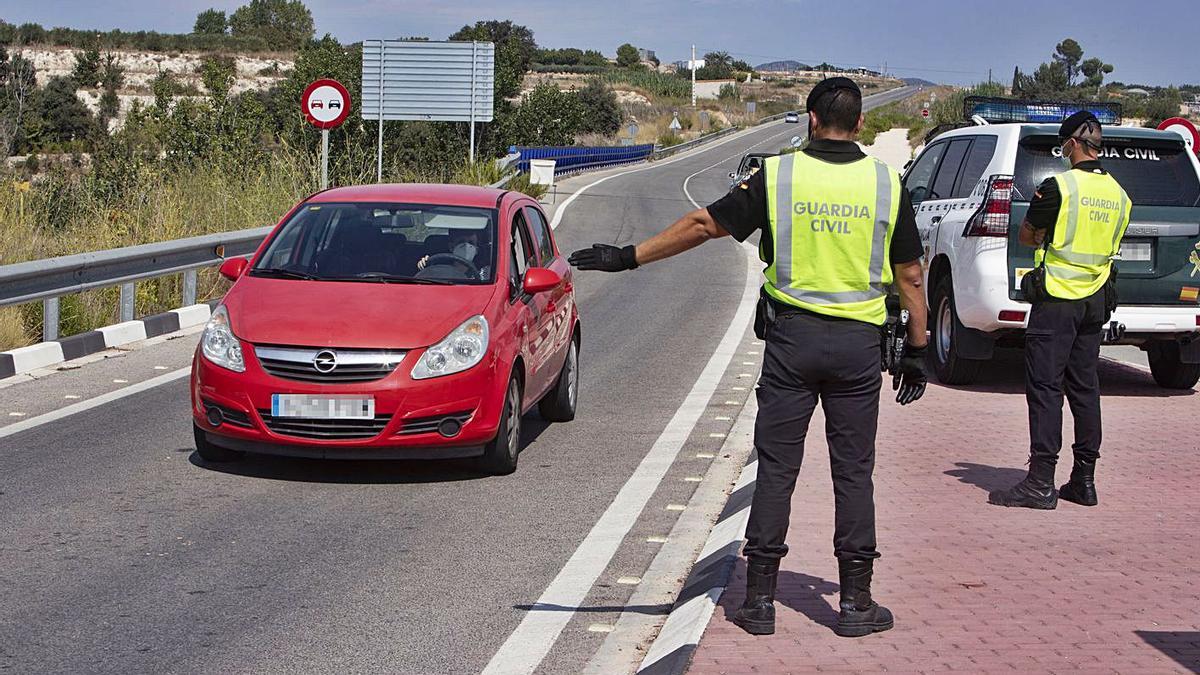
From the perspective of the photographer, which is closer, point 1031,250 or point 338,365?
point 338,365

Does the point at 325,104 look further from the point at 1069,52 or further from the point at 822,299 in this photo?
the point at 1069,52

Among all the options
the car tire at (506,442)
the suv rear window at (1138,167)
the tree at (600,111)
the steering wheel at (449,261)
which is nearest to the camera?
the car tire at (506,442)

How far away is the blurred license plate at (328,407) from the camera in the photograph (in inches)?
307

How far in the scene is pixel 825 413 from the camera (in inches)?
209

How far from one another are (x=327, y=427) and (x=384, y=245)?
1.72 m

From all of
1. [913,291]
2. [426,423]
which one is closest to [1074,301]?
[913,291]

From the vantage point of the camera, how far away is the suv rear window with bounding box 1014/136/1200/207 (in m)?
11.1

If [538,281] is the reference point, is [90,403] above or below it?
below

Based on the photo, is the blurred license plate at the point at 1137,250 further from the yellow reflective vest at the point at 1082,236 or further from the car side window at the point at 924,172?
the yellow reflective vest at the point at 1082,236

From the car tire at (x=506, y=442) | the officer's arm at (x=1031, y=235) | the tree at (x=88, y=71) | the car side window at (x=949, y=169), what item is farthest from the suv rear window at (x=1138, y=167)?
the tree at (x=88, y=71)

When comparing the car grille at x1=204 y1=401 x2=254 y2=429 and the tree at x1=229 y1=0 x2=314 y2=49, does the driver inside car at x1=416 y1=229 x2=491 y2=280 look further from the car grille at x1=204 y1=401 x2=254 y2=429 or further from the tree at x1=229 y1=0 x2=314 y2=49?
the tree at x1=229 y1=0 x2=314 y2=49

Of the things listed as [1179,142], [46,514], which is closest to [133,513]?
[46,514]

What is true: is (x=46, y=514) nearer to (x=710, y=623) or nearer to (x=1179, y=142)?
(x=710, y=623)

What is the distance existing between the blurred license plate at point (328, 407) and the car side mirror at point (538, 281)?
146cm
